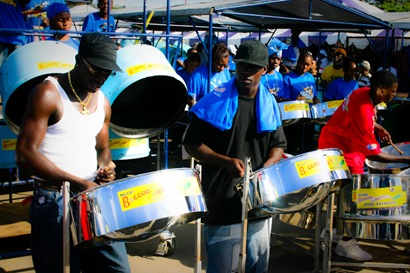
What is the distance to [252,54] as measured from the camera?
2.04m

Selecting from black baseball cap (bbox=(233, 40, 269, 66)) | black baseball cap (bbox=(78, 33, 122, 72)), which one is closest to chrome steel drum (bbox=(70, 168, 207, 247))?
black baseball cap (bbox=(78, 33, 122, 72))

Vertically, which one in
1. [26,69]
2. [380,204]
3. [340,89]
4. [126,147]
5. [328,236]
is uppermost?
[26,69]

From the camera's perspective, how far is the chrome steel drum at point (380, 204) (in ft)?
8.79

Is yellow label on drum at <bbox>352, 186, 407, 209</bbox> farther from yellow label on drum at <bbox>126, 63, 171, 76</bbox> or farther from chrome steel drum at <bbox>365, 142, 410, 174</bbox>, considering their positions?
yellow label on drum at <bbox>126, 63, 171, 76</bbox>

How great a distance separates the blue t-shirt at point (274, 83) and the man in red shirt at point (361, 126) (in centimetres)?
215

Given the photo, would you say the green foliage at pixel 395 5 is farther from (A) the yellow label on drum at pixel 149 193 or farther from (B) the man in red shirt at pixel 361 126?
(A) the yellow label on drum at pixel 149 193

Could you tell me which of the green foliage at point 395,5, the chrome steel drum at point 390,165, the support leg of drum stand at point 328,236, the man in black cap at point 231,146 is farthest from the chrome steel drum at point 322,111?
the green foliage at point 395,5

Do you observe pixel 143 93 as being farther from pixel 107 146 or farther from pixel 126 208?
pixel 126 208

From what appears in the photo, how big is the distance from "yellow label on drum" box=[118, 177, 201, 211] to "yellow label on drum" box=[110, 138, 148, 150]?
1.46 metres

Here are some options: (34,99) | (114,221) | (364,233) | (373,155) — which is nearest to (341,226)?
(364,233)

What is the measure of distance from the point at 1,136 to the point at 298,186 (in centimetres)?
164

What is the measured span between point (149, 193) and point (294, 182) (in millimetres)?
567

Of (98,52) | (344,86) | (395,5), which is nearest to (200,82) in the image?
(344,86)

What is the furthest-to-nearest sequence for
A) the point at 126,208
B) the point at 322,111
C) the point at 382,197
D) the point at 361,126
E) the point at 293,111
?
the point at 322,111 → the point at 293,111 → the point at 361,126 → the point at 382,197 → the point at 126,208
